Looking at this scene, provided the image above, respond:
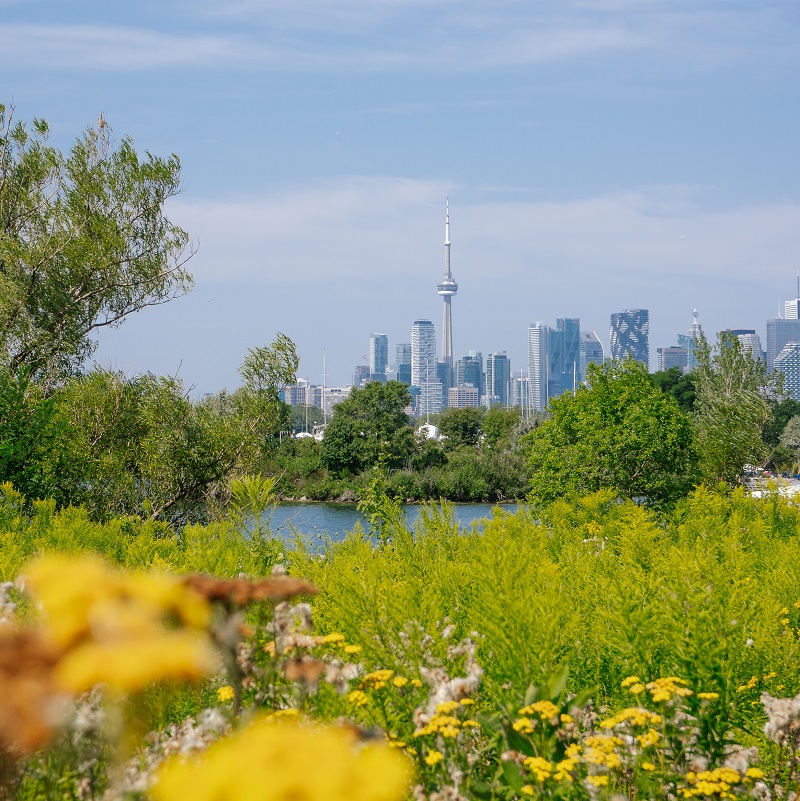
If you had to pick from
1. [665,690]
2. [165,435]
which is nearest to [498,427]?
[165,435]

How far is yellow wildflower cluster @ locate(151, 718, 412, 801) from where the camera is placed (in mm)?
716

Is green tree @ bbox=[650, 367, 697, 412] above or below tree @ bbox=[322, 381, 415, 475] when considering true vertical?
above

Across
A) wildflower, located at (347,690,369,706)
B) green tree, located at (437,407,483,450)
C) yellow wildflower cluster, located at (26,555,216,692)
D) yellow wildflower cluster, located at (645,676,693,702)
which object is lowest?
green tree, located at (437,407,483,450)

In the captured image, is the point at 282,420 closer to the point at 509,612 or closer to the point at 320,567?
the point at 320,567

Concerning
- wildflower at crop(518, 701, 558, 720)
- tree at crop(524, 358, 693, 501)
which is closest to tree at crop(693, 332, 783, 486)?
tree at crop(524, 358, 693, 501)

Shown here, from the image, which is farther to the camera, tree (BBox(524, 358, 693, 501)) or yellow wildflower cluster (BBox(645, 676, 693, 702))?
tree (BBox(524, 358, 693, 501))

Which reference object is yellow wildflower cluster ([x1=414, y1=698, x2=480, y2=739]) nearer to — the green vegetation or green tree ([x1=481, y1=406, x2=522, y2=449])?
the green vegetation

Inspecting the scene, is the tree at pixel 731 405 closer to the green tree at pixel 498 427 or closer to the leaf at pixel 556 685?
the leaf at pixel 556 685

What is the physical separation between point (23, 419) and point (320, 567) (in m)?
5.91

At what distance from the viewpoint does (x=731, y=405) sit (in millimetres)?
29297

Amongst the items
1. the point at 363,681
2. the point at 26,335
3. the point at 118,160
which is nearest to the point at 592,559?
the point at 363,681

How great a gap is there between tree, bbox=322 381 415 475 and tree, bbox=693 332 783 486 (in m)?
17.7

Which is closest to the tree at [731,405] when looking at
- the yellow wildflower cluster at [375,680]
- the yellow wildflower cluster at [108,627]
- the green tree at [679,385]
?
the yellow wildflower cluster at [375,680]

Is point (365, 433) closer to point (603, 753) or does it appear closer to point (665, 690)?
point (665, 690)
